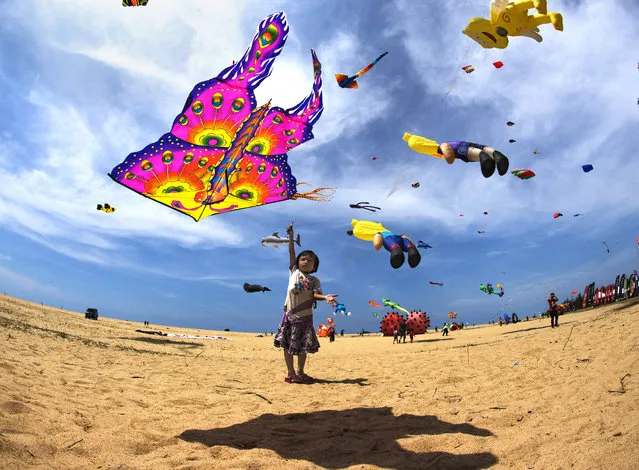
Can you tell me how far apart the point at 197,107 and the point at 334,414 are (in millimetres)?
4464

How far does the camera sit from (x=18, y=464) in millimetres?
3027

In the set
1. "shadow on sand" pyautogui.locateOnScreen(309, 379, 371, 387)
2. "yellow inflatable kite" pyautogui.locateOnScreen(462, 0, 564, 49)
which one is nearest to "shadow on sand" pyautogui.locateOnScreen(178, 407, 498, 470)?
"shadow on sand" pyautogui.locateOnScreen(309, 379, 371, 387)

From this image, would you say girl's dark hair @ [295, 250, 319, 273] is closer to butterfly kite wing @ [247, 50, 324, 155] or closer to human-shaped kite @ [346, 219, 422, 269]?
human-shaped kite @ [346, 219, 422, 269]

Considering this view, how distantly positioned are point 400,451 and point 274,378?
15.0ft

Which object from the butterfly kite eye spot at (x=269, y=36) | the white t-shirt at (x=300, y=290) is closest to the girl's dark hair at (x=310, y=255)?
Result: the white t-shirt at (x=300, y=290)

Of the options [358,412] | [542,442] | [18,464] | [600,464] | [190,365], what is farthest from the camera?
[190,365]

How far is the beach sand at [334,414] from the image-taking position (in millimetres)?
3322

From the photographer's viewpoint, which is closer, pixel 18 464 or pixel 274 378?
pixel 18 464

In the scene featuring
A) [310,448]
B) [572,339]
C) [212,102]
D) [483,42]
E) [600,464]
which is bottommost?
[310,448]

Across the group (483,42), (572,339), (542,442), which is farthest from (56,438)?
(572,339)

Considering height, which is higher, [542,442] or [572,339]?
[572,339]

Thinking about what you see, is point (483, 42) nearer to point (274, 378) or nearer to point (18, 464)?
point (274, 378)

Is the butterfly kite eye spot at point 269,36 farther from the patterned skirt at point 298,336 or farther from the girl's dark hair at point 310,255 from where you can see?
the patterned skirt at point 298,336

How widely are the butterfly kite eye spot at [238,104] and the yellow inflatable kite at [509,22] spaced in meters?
3.99
